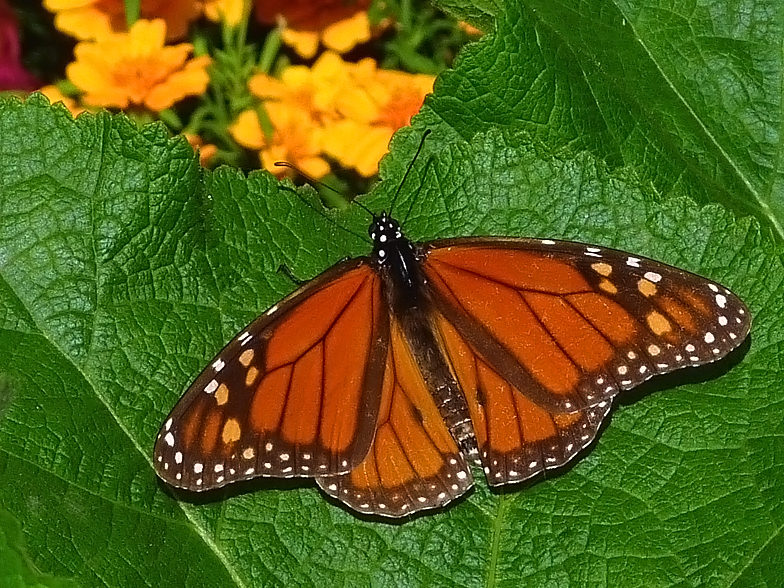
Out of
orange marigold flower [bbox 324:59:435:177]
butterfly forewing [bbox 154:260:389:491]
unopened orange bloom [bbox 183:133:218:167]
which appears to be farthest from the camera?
unopened orange bloom [bbox 183:133:218:167]

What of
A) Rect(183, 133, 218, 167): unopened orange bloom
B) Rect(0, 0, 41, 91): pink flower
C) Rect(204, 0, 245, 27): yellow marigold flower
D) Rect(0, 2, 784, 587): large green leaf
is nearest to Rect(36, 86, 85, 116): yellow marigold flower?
Rect(0, 0, 41, 91): pink flower

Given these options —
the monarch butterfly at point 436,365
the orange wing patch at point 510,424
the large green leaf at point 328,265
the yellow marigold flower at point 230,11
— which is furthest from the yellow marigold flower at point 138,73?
the orange wing patch at point 510,424

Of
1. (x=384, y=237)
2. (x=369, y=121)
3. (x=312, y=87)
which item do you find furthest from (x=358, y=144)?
(x=384, y=237)

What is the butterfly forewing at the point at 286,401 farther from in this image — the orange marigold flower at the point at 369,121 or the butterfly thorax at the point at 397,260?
the orange marigold flower at the point at 369,121

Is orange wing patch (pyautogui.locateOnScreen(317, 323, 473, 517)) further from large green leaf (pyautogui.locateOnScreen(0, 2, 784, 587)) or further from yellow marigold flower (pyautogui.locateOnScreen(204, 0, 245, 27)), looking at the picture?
yellow marigold flower (pyautogui.locateOnScreen(204, 0, 245, 27))

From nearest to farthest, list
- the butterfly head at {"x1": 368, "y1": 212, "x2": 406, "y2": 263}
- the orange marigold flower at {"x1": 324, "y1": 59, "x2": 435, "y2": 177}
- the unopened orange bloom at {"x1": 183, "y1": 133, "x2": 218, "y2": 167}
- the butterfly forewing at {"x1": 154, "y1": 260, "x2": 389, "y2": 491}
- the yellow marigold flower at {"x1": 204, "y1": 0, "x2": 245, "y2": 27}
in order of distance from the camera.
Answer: the butterfly forewing at {"x1": 154, "y1": 260, "x2": 389, "y2": 491} → the butterfly head at {"x1": 368, "y1": 212, "x2": 406, "y2": 263} → the orange marigold flower at {"x1": 324, "y1": 59, "x2": 435, "y2": 177} → the unopened orange bloom at {"x1": 183, "y1": 133, "x2": 218, "y2": 167} → the yellow marigold flower at {"x1": 204, "y1": 0, "x2": 245, "y2": 27}

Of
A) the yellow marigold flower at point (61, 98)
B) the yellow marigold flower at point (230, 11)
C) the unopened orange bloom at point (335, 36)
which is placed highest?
the yellow marigold flower at point (230, 11)

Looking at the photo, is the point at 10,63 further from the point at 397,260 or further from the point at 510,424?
the point at 510,424
